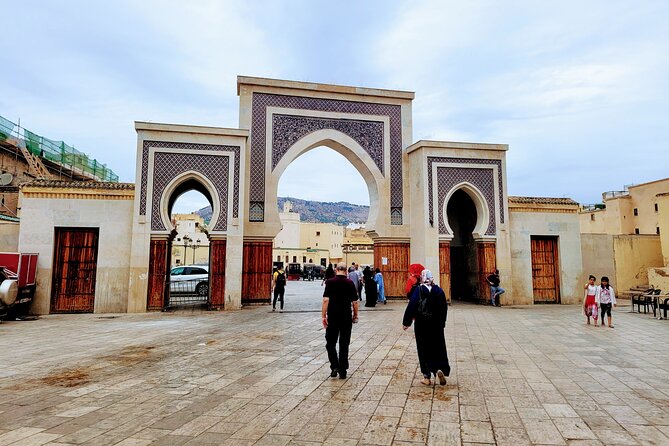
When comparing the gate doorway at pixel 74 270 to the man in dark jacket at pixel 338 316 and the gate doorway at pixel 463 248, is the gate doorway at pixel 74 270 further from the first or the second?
the gate doorway at pixel 463 248

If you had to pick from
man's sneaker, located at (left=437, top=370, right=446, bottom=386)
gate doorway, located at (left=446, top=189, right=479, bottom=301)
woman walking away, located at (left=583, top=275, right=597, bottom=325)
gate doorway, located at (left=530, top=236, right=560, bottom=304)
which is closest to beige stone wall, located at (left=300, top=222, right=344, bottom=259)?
gate doorway, located at (left=446, top=189, right=479, bottom=301)

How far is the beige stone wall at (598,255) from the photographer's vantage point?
16.2 m

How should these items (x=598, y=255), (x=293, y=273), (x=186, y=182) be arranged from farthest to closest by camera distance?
(x=293, y=273)
(x=598, y=255)
(x=186, y=182)

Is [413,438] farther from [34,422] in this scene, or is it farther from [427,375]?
[34,422]

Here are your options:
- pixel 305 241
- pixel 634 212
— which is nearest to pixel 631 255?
pixel 634 212

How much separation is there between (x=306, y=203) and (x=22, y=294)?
188808 millimetres

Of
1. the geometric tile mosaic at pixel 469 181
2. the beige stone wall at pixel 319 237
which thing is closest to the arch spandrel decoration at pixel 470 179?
the geometric tile mosaic at pixel 469 181

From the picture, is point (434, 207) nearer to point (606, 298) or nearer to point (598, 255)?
point (606, 298)

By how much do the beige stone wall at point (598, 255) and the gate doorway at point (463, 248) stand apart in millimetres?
4286

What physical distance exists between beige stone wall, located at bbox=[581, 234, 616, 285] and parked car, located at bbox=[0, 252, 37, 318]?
59.8 ft

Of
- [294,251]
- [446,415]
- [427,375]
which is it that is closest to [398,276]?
[427,375]

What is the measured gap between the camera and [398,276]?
50.4ft

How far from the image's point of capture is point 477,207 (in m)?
15.2

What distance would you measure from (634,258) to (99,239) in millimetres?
19538
